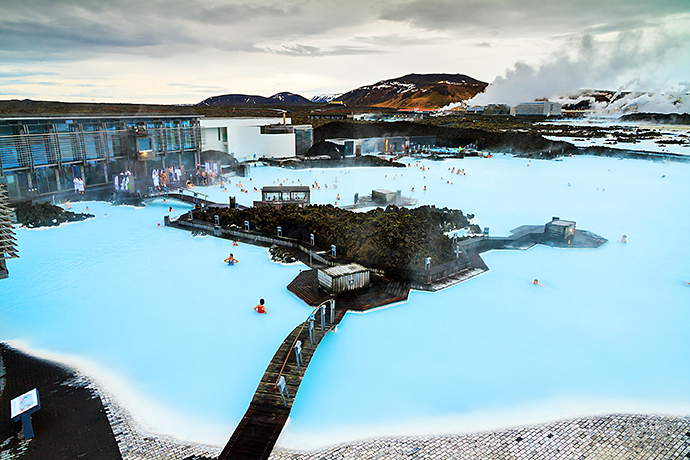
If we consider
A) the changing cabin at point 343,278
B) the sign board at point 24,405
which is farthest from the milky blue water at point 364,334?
the sign board at point 24,405

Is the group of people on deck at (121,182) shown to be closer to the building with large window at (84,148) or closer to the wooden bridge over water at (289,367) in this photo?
the building with large window at (84,148)

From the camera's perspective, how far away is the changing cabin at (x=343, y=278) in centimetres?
1320

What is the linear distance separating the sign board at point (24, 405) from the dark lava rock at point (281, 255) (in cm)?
973

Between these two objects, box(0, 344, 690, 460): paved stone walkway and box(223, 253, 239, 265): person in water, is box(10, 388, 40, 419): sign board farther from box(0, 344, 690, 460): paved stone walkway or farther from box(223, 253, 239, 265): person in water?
box(223, 253, 239, 265): person in water

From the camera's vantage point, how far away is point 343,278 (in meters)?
13.2

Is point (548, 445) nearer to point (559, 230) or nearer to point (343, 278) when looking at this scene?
point (343, 278)

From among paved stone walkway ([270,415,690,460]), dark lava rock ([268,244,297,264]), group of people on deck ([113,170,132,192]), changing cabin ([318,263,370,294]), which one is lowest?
paved stone walkway ([270,415,690,460])

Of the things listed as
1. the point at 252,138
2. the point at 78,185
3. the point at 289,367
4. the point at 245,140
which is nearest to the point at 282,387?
the point at 289,367

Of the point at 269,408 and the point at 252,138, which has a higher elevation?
the point at 252,138

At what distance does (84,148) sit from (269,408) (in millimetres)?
26954

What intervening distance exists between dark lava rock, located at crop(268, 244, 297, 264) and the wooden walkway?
592 cm

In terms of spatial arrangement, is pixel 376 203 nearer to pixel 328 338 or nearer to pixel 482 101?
pixel 328 338

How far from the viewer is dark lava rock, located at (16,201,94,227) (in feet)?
68.9

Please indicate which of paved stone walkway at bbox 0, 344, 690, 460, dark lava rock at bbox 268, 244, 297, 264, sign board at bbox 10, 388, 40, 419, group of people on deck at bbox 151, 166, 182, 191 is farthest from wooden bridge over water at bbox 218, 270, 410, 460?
group of people on deck at bbox 151, 166, 182, 191
